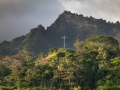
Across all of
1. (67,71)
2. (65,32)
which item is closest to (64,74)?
(67,71)

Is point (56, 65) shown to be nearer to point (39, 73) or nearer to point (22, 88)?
point (39, 73)

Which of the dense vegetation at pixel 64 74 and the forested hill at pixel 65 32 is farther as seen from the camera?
the forested hill at pixel 65 32

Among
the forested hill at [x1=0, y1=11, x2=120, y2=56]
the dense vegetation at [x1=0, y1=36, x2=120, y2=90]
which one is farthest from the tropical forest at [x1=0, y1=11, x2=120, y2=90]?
the forested hill at [x1=0, y1=11, x2=120, y2=56]

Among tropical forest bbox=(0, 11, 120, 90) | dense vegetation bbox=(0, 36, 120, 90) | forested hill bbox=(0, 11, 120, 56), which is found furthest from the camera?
forested hill bbox=(0, 11, 120, 56)

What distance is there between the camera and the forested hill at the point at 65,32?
159 meters

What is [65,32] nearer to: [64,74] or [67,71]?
[64,74]

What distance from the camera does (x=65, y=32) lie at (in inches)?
7160

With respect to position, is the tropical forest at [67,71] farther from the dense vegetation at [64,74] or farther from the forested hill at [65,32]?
the forested hill at [65,32]

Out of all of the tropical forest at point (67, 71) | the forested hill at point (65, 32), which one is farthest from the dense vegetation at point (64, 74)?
the forested hill at point (65, 32)

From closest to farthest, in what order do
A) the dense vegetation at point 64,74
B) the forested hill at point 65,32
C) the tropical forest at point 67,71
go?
1. the dense vegetation at point 64,74
2. the tropical forest at point 67,71
3. the forested hill at point 65,32

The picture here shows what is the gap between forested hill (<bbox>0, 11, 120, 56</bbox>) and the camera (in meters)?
159

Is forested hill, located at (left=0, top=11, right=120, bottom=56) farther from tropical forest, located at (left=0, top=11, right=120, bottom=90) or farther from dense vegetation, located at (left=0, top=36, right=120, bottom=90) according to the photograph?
dense vegetation, located at (left=0, top=36, right=120, bottom=90)

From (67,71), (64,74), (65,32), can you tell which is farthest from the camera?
(65,32)

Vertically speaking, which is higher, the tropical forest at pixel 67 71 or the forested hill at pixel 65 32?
the forested hill at pixel 65 32
